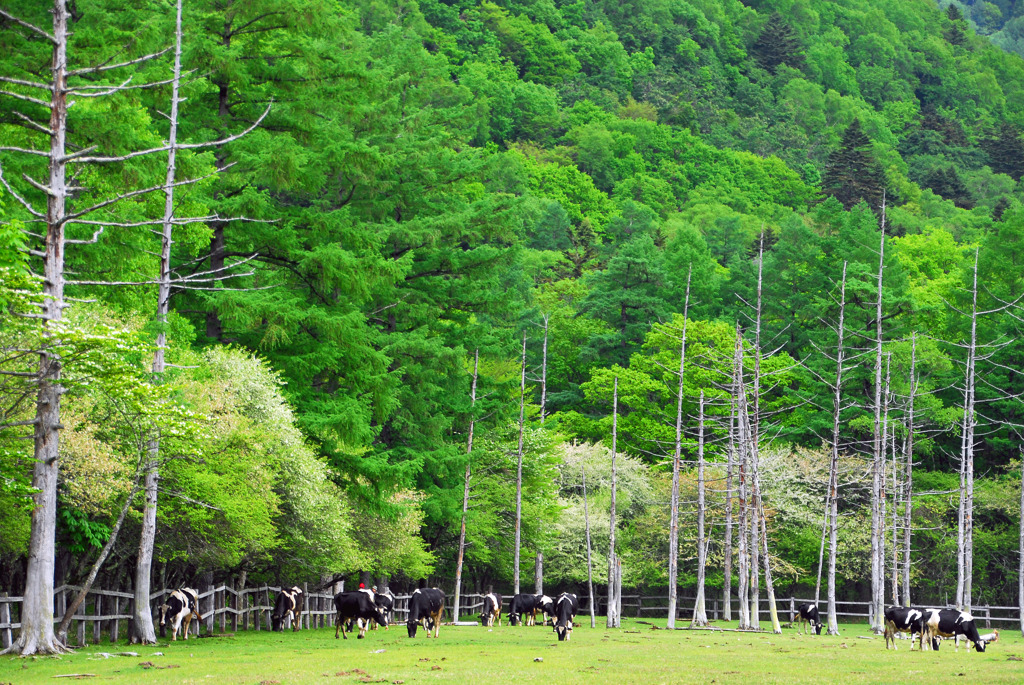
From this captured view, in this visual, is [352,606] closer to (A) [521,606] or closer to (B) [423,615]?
(B) [423,615]

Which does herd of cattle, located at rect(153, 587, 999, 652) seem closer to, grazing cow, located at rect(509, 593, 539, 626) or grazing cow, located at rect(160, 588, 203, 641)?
grazing cow, located at rect(160, 588, 203, 641)

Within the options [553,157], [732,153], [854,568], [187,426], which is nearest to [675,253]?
[854,568]

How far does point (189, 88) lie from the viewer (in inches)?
1132

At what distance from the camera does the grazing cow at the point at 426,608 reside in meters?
26.8

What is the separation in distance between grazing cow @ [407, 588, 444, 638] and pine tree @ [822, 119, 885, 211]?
7683 centimetres

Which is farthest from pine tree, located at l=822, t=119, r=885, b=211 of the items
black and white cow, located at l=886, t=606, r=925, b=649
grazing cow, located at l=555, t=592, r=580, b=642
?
grazing cow, located at l=555, t=592, r=580, b=642

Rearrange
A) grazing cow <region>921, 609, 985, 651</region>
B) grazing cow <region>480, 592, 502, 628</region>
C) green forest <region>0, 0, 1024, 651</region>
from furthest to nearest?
1. grazing cow <region>480, 592, 502, 628</region>
2. grazing cow <region>921, 609, 985, 651</region>
3. green forest <region>0, 0, 1024, 651</region>

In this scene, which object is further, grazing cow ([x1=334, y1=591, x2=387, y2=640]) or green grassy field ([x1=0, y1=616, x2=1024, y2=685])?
grazing cow ([x1=334, y1=591, x2=387, y2=640])

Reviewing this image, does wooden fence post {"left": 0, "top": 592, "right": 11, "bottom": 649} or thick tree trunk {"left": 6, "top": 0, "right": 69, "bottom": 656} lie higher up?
thick tree trunk {"left": 6, "top": 0, "right": 69, "bottom": 656}

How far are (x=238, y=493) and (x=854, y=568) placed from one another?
118 feet

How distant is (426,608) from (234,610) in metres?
4.88

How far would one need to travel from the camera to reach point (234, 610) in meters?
28.0

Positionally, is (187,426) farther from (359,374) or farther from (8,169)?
(359,374)

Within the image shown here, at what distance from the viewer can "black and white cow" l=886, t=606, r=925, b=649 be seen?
24891mm
